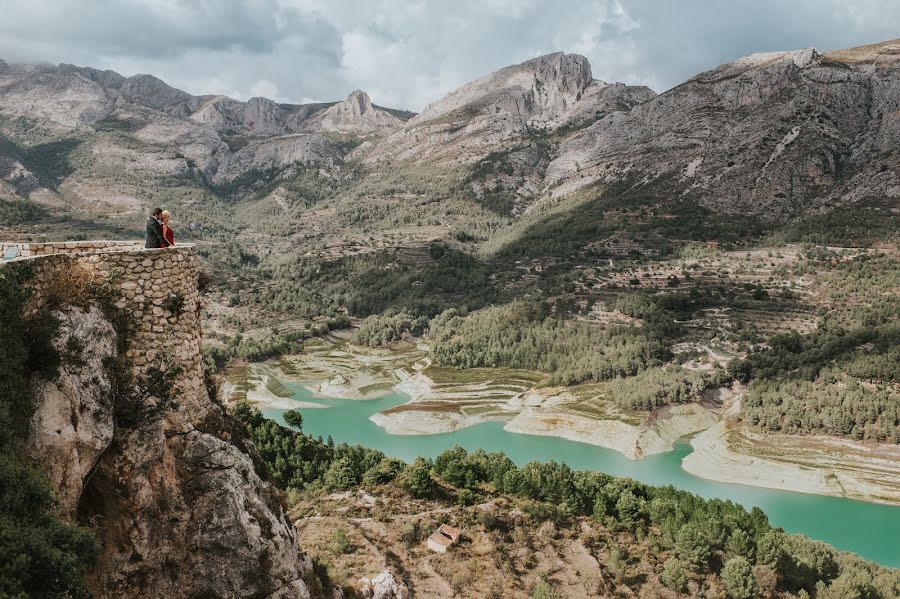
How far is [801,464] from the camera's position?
175 feet

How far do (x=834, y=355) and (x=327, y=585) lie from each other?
7435cm

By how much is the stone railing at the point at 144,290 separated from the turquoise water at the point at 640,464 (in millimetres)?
47475

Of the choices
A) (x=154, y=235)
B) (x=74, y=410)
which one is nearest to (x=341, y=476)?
(x=154, y=235)

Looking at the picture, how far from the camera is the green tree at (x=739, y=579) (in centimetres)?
3019

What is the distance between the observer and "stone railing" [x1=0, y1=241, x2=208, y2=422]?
9.23 metres

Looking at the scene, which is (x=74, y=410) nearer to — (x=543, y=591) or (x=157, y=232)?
(x=157, y=232)

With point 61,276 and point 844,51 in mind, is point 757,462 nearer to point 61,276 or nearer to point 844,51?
point 61,276

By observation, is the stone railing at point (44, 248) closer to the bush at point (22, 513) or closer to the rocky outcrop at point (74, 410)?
the rocky outcrop at point (74, 410)

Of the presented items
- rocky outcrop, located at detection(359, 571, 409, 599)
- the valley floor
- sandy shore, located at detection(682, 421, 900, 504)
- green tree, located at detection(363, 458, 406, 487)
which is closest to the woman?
rocky outcrop, located at detection(359, 571, 409, 599)

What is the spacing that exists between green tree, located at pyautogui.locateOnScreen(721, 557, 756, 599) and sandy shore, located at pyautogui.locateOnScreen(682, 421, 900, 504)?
75.5 ft

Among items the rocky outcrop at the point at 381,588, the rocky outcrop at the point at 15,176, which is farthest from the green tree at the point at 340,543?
the rocky outcrop at the point at 15,176

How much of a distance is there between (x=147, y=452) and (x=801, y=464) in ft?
198

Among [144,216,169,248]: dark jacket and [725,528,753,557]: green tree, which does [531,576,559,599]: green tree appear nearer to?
[725,528,753,557]: green tree

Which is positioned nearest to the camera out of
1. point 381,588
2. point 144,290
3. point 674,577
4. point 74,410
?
point 74,410
